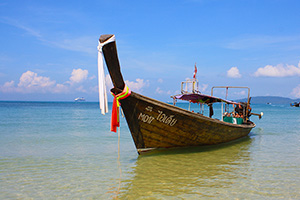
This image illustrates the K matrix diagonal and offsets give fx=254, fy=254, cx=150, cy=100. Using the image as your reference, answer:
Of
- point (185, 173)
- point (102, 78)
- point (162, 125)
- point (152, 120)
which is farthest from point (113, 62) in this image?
point (185, 173)

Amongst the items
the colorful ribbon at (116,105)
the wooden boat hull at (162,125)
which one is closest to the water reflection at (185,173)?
the wooden boat hull at (162,125)

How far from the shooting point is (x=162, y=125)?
27.2 feet

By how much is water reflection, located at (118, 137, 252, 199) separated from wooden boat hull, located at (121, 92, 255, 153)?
0.43 metres

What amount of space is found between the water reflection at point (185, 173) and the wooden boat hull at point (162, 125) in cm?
43

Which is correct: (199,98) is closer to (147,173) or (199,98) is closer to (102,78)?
(147,173)

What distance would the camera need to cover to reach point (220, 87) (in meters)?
13.8

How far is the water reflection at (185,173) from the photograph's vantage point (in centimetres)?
Result: 554

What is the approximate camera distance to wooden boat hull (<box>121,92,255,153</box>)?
787cm

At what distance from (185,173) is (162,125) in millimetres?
1899

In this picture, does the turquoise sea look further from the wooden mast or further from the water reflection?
the wooden mast

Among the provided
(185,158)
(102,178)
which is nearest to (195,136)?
(185,158)

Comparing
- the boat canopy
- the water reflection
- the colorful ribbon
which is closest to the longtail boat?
the colorful ribbon

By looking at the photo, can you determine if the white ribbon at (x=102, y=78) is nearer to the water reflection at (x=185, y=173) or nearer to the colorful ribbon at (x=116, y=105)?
the colorful ribbon at (x=116, y=105)

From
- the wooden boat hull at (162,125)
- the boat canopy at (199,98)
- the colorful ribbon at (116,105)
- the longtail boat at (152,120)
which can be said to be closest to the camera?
the longtail boat at (152,120)
